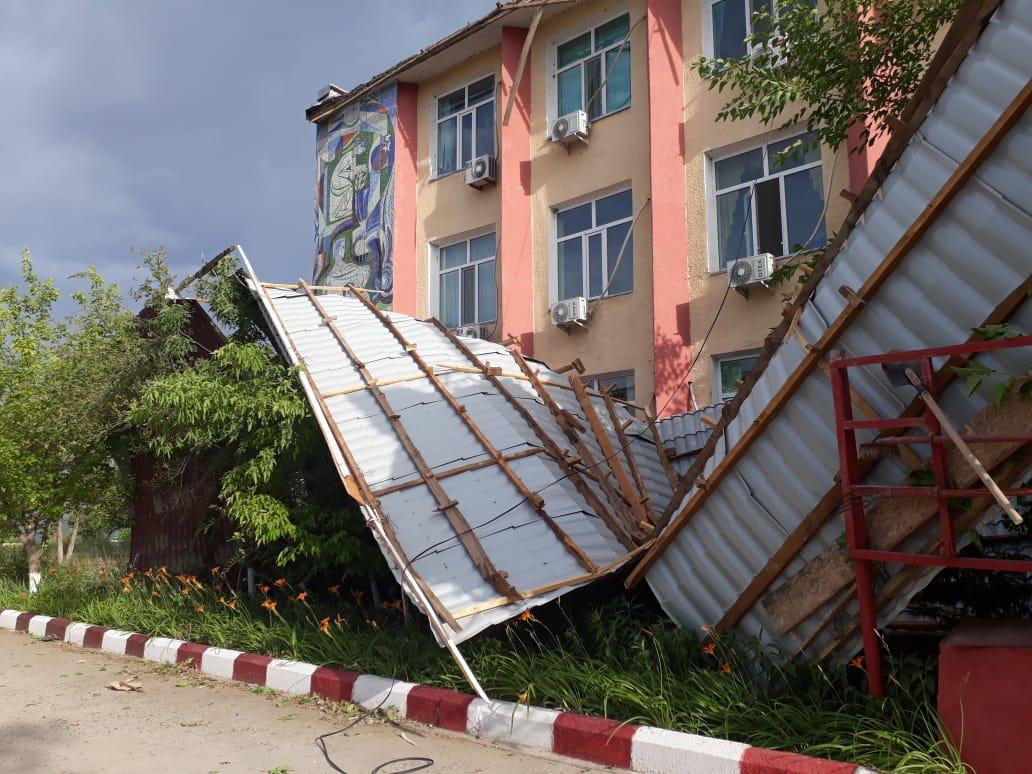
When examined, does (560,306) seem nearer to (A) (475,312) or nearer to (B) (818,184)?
(A) (475,312)

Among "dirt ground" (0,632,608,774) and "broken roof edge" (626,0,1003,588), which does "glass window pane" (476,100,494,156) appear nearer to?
"broken roof edge" (626,0,1003,588)

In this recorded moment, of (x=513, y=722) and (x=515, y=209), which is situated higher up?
(x=515, y=209)

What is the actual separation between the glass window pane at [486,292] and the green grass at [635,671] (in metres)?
6.78

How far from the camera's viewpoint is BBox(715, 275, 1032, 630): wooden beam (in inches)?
129

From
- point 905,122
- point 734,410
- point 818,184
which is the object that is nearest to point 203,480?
point 734,410

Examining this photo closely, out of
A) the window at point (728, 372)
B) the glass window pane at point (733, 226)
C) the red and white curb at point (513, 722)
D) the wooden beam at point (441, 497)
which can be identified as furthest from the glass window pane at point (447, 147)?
the red and white curb at point (513, 722)

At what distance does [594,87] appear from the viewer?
39.1ft

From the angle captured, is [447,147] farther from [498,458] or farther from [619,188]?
[498,458]

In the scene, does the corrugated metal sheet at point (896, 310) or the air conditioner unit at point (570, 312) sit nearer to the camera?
the corrugated metal sheet at point (896, 310)

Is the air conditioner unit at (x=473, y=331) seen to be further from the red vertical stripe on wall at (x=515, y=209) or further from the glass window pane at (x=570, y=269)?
the glass window pane at (x=570, y=269)

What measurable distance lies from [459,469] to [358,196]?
9684mm

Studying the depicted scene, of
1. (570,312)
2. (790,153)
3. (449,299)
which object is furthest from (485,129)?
(790,153)

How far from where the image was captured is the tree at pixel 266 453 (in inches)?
249

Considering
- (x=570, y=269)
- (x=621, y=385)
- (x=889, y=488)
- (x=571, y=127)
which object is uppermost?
(x=571, y=127)
